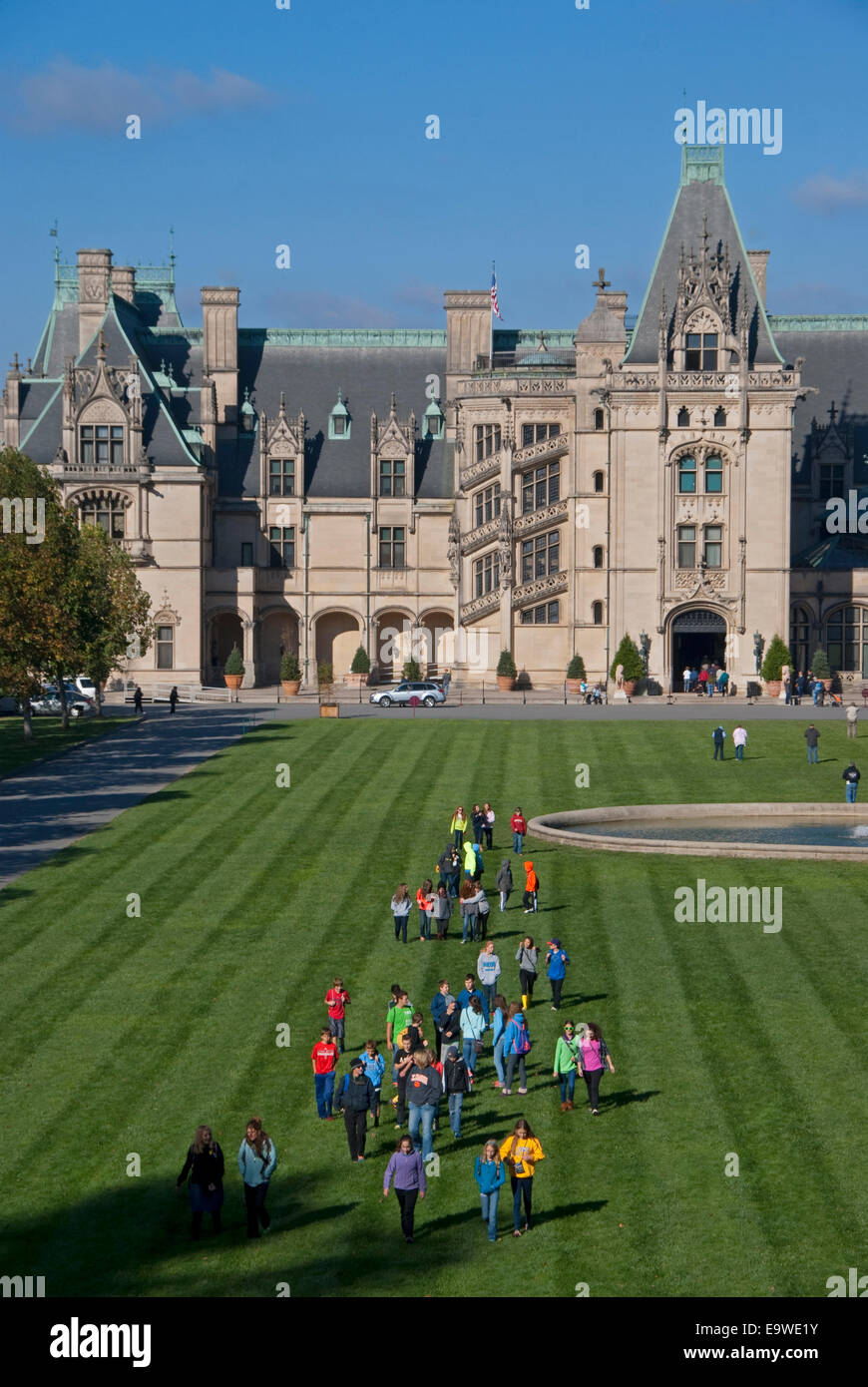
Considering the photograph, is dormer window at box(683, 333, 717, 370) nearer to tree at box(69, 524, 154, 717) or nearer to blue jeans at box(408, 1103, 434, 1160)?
tree at box(69, 524, 154, 717)

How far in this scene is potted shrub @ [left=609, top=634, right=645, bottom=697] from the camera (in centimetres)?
8212

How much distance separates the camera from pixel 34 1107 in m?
25.8

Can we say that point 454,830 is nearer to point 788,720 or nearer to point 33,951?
point 33,951

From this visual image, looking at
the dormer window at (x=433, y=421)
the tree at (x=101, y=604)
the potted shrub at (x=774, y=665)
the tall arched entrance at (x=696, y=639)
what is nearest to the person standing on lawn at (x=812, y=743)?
the potted shrub at (x=774, y=665)

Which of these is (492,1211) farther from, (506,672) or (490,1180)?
(506,672)

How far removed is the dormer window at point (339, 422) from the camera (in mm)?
100625

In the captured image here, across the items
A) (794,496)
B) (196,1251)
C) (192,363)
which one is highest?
(192,363)

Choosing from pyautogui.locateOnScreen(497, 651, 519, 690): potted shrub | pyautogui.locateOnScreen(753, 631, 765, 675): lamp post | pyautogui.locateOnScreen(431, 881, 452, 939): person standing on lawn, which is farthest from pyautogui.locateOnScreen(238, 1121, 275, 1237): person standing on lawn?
pyautogui.locateOnScreen(497, 651, 519, 690): potted shrub

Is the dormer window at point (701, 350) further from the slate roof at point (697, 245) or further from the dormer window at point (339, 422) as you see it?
the dormer window at point (339, 422)

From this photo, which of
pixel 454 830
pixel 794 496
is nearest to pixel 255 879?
pixel 454 830

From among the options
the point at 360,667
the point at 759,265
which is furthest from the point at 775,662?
the point at 759,265

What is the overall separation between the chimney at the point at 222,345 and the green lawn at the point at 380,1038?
55000 millimetres

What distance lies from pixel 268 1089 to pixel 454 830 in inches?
606

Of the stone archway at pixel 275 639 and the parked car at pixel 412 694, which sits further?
the stone archway at pixel 275 639
